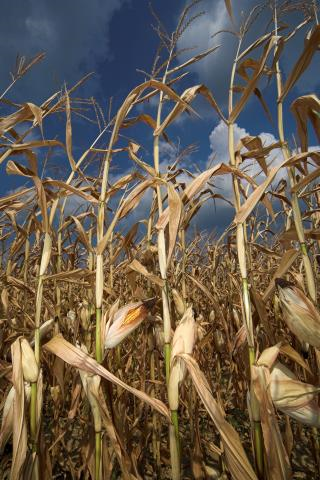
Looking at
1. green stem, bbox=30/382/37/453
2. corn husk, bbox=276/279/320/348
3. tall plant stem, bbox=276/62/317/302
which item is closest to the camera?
corn husk, bbox=276/279/320/348

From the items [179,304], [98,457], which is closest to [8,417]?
[98,457]

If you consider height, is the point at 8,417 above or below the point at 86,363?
below

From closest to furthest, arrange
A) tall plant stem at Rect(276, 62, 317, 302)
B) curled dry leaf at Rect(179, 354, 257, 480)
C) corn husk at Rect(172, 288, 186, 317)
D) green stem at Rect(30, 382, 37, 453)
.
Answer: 1. curled dry leaf at Rect(179, 354, 257, 480)
2. green stem at Rect(30, 382, 37, 453)
3. tall plant stem at Rect(276, 62, 317, 302)
4. corn husk at Rect(172, 288, 186, 317)

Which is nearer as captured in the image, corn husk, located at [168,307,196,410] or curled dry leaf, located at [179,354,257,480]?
curled dry leaf, located at [179,354,257,480]

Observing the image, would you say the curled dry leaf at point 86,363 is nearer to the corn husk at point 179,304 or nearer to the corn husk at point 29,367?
the corn husk at point 29,367

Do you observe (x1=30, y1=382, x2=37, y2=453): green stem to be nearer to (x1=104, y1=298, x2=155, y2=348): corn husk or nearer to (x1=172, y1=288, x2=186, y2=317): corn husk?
(x1=104, y1=298, x2=155, y2=348): corn husk

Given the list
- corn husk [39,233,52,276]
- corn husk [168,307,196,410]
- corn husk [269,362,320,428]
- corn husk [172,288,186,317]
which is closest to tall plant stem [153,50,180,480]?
corn husk [168,307,196,410]

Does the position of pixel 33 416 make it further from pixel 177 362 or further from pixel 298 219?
pixel 298 219

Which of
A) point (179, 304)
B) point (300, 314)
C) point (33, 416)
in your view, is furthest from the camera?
point (179, 304)

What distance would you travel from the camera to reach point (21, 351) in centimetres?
124

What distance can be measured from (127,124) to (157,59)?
0.46 m

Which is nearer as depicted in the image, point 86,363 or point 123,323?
point 86,363

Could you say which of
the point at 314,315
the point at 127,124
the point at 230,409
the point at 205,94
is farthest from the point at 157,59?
the point at 230,409

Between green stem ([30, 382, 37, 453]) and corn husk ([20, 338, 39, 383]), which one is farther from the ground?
corn husk ([20, 338, 39, 383])
